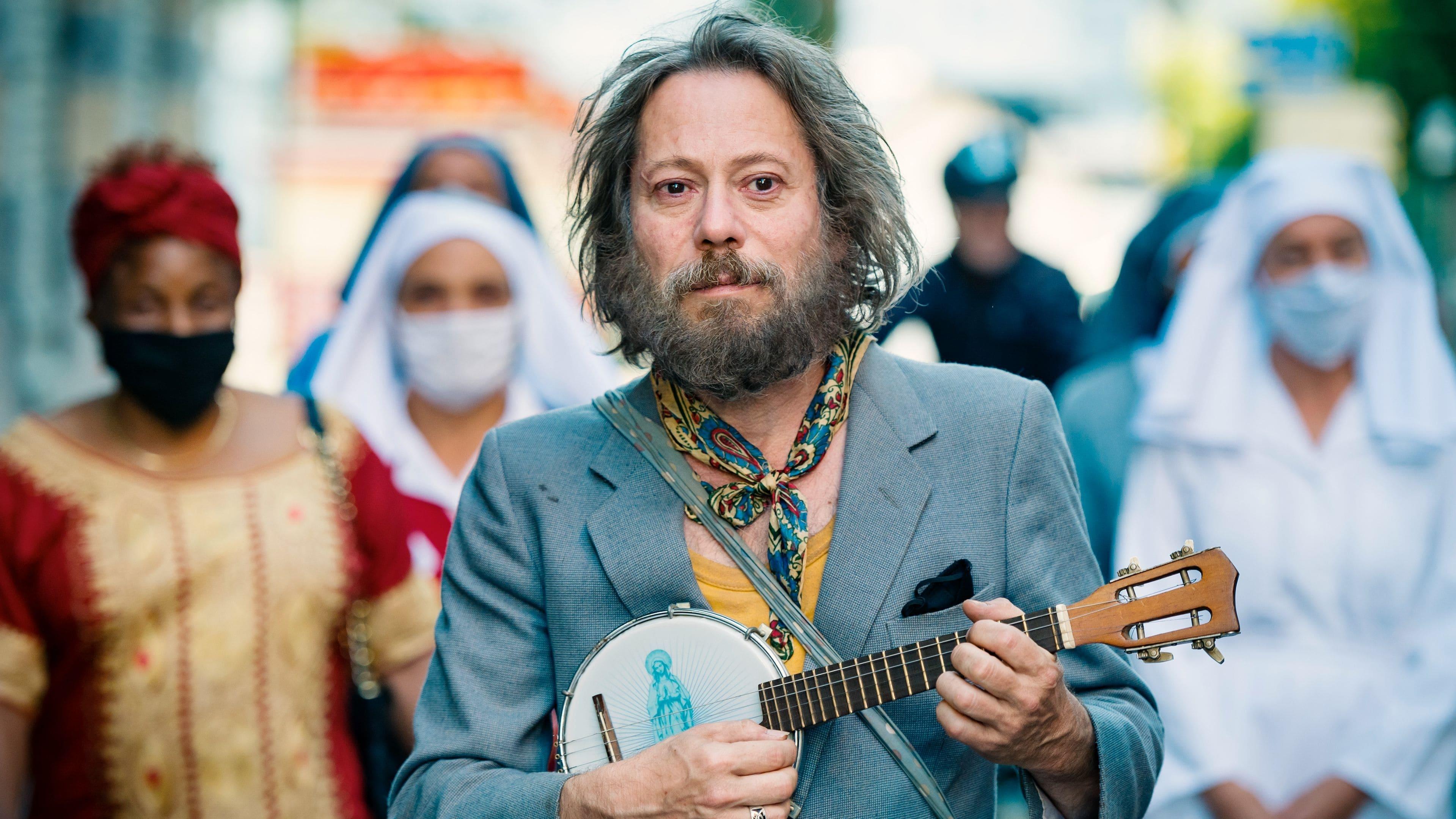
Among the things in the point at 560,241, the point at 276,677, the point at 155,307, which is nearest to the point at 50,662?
the point at 276,677

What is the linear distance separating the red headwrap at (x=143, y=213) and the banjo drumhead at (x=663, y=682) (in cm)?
193

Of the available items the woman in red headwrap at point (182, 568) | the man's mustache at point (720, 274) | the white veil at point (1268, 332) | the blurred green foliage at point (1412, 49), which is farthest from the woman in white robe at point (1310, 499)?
the blurred green foliage at point (1412, 49)

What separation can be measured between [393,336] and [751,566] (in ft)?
10.7

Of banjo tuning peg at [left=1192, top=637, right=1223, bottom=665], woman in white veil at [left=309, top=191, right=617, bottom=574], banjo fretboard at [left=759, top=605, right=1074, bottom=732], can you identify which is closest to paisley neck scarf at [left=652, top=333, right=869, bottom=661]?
banjo fretboard at [left=759, top=605, right=1074, bottom=732]

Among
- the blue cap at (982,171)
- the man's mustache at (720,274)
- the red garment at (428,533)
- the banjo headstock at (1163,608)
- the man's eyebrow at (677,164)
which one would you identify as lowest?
the red garment at (428,533)

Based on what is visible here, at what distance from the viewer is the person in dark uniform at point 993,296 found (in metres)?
6.47

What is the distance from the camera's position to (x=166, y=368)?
12.0 ft

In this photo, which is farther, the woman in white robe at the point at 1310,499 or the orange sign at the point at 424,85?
the orange sign at the point at 424,85

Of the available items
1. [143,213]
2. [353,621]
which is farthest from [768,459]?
[143,213]

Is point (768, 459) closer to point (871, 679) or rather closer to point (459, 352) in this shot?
point (871, 679)

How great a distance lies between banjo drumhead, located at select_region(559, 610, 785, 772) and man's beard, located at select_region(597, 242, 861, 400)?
0.45m

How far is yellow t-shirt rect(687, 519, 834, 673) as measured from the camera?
8.39ft

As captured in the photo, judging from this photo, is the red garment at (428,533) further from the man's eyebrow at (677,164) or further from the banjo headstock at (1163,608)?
the banjo headstock at (1163,608)

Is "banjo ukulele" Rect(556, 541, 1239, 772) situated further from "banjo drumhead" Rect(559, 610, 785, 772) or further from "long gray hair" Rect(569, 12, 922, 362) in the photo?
"long gray hair" Rect(569, 12, 922, 362)
